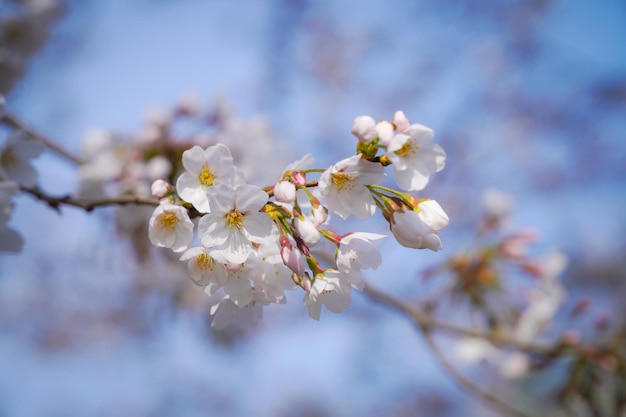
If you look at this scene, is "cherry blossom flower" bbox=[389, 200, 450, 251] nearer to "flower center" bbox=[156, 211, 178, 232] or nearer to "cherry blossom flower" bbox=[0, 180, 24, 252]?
"flower center" bbox=[156, 211, 178, 232]

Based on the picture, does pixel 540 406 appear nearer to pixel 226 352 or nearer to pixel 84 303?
pixel 226 352

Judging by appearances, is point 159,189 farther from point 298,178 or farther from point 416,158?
point 416,158

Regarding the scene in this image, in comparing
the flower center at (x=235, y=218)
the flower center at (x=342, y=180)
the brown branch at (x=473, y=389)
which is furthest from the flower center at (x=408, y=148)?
the brown branch at (x=473, y=389)

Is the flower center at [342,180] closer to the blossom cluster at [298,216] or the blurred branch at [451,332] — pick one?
the blossom cluster at [298,216]

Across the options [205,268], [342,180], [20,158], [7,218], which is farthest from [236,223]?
[20,158]

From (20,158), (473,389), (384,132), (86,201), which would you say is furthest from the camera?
(473,389)

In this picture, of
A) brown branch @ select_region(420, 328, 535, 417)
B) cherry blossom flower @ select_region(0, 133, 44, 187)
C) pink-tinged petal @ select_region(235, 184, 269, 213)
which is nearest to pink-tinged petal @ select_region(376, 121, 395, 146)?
pink-tinged petal @ select_region(235, 184, 269, 213)

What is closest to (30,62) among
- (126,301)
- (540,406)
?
(540,406)

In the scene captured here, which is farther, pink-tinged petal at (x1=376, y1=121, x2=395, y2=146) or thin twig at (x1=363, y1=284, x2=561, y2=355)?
thin twig at (x1=363, y1=284, x2=561, y2=355)
